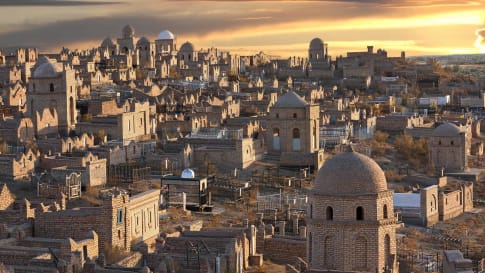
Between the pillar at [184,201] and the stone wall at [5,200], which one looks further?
the pillar at [184,201]

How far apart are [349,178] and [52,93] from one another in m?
23.6

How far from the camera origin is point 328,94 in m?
58.8

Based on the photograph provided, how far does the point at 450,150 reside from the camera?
4200 cm

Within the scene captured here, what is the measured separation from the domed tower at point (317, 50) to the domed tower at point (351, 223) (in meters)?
59.7

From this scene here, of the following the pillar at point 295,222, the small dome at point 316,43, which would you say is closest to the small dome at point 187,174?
the pillar at point 295,222

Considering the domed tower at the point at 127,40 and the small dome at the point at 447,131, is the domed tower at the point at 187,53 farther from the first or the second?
the small dome at the point at 447,131

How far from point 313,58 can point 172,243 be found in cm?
5814

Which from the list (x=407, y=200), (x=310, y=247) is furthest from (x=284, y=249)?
(x=407, y=200)

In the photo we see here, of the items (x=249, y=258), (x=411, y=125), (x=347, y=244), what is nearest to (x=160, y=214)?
(x=249, y=258)

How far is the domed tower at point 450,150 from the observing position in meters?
41.9

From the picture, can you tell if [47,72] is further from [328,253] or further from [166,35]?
[166,35]

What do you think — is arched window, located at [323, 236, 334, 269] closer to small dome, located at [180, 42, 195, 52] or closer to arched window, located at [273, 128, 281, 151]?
arched window, located at [273, 128, 281, 151]

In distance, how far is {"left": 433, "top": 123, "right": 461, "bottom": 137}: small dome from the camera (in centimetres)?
4203

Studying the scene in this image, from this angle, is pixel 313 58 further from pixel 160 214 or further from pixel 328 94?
pixel 160 214
